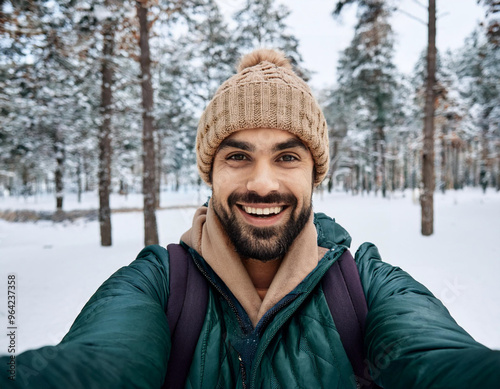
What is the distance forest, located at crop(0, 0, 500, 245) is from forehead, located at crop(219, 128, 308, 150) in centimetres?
505

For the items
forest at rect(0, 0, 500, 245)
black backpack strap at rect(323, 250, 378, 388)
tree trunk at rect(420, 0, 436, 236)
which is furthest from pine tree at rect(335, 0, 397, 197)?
black backpack strap at rect(323, 250, 378, 388)

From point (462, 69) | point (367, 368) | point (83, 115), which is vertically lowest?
point (367, 368)

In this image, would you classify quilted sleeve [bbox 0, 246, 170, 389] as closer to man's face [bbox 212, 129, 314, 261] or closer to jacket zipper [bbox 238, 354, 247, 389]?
jacket zipper [bbox 238, 354, 247, 389]

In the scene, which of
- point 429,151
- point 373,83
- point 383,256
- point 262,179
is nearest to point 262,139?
point 262,179

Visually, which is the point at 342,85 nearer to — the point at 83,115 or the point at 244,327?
the point at 83,115

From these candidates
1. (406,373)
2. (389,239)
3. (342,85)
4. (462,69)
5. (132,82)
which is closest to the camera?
(406,373)

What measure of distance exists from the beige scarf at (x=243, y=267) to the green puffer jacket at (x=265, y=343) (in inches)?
2.6

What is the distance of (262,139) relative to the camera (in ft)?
6.00

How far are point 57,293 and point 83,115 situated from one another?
1187 centimetres

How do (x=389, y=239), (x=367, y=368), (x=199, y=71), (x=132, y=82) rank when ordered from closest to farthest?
(x=367, y=368), (x=132, y=82), (x=389, y=239), (x=199, y=71)

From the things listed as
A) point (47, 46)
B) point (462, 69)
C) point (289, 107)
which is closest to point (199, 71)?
point (47, 46)

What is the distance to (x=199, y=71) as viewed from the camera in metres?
17.0

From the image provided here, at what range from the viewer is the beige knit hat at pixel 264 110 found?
185 cm

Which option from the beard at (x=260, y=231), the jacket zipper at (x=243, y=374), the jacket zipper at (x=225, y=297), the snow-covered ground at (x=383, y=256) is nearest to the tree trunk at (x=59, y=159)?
the snow-covered ground at (x=383, y=256)
